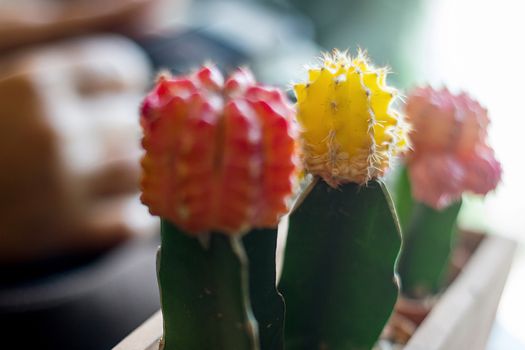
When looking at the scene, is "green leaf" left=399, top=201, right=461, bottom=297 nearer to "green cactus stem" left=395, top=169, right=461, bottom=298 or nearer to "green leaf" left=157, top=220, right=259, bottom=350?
"green cactus stem" left=395, top=169, right=461, bottom=298

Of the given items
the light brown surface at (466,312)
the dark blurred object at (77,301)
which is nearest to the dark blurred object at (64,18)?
the dark blurred object at (77,301)

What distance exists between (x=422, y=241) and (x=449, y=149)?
4.0 inches

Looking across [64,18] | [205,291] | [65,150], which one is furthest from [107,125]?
[205,291]

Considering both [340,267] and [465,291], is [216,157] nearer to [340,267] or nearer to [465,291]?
[340,267]

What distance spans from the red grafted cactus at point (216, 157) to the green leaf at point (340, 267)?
10cm

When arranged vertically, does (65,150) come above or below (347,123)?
below

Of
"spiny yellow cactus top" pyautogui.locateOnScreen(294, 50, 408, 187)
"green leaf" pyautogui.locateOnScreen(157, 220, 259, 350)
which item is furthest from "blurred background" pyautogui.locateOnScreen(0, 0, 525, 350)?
"green leaf" pyautogui.locateOnScreen(157, 220, 259, 350)

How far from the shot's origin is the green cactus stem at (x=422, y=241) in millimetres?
555

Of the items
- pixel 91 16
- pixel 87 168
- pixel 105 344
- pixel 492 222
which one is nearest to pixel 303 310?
pixel 105 344

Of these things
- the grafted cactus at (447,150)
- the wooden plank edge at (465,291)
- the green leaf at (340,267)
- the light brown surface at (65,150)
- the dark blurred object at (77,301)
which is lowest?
the dark blurred object at (77,301)

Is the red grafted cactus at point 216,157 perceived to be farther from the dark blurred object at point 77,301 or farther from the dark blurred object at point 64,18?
the dark blurred object at point 64,18

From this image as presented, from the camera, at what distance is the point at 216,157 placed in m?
0.28

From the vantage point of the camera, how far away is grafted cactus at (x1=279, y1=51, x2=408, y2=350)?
1.21ft

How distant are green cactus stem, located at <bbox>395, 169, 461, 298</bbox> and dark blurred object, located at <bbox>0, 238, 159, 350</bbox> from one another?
1.47 ft
